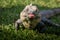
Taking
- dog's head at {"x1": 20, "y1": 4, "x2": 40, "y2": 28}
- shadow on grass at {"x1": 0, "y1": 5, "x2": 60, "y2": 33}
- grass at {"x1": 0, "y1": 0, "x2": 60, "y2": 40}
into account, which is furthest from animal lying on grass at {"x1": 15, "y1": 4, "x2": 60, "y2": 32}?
shadow on grass at {"x1": 0, "y1": 5, "x2": 60, "y2": 33}

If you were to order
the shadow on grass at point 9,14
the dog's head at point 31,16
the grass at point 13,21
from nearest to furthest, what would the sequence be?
the dog's head at point 31,16
the grass at point 13,21
the shadow on grass at point 9,14

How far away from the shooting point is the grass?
239 inches

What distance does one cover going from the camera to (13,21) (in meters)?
6.86

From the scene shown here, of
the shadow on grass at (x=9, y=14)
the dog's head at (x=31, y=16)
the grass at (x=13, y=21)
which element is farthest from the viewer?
the shadow on grass at (x=9, y=14)

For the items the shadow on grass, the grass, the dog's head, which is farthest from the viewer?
the shadow on grass

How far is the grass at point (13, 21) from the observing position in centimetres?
607

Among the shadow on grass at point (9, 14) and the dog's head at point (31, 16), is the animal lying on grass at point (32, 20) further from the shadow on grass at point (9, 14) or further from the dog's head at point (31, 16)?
the shadow on grass at point (9, 14)

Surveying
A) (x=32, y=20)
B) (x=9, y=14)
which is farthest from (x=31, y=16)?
(x=9, y=14)

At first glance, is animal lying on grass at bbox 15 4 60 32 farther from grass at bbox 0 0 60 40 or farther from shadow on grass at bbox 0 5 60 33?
shadow on grass at bbox 0 5 60 33

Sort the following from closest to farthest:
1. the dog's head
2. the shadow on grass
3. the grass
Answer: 1. the dog's head
2. the grass
3. the shadow on grass

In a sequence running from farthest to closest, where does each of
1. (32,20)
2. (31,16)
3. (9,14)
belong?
(9,14) → (32,20) → (31,16)

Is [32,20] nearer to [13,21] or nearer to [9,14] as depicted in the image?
[13,21]

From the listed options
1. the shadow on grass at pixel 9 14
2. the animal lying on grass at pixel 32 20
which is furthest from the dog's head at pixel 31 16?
the shadow on grass at pixel 9 14

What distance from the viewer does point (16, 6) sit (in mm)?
7910
